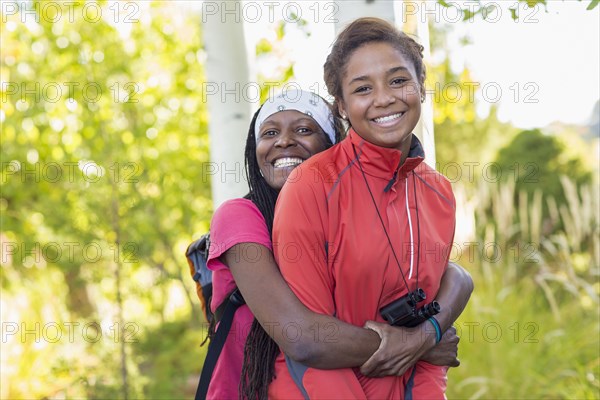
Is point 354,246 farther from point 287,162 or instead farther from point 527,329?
point 527,329

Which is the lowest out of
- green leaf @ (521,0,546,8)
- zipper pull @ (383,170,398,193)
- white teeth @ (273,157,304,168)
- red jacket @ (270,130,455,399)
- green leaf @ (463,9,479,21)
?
red jacket @ (270,130,455,399)

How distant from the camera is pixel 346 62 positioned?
93.6 inches

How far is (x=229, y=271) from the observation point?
7.94ft

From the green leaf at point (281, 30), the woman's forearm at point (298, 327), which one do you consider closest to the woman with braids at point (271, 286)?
the woman's forearm at point (298, 327)

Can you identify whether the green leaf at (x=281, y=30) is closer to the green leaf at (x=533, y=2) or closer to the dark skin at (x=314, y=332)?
the green leaf at (x=533, y=2)

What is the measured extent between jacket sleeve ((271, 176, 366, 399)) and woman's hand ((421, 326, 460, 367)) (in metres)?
0.32

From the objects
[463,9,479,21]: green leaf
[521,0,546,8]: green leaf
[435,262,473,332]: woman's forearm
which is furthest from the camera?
[463,9,479,21]: green leaf

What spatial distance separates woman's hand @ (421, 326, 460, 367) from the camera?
2381 millimetres

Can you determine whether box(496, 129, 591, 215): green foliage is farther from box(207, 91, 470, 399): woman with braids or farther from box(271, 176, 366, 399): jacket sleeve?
box(271, 176, 366, 399): jacket sleeve

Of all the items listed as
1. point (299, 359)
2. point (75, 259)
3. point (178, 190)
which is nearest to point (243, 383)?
point (299, 359)

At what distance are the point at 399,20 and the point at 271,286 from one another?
1.48 meters

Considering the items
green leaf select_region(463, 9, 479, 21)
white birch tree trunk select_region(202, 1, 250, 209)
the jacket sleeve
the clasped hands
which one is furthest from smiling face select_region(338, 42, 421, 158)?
white birch tree trunk select_region(202, 1, 250, 209)

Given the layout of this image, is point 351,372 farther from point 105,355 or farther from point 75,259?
point 75,259

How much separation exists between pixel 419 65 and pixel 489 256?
4.47 metres
